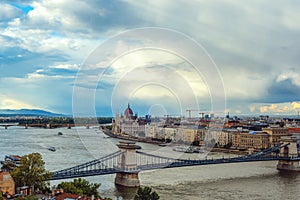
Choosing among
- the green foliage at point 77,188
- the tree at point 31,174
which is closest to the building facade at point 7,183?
the tree at point 31,174

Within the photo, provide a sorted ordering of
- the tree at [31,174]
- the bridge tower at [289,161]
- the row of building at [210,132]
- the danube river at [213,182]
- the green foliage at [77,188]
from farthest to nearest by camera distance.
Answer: the row of building at [210,132] → the bridge tower at [289,161] → the danube river at [213,182] → the tree at [31,174] → the green foliage at [77,188]

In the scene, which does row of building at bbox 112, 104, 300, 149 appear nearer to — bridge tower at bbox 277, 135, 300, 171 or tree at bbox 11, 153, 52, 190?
bridge tower at bbox 277, 135, 300, 171

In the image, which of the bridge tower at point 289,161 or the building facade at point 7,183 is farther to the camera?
the bridge tower at point 289,161

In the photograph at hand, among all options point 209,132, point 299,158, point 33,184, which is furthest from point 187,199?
point 209,132

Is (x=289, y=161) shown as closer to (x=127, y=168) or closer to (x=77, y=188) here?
(x=127, y=168)

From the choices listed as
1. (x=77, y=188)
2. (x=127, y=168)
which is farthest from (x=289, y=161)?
(x=77, y=188)

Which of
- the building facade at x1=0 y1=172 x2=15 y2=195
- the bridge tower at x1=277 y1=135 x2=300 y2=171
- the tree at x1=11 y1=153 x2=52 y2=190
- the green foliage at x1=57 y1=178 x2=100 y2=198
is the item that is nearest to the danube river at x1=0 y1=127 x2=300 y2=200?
the bridge tower at x1=277 y1=135 x2=300 y2=171

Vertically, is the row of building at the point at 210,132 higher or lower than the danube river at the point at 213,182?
higher

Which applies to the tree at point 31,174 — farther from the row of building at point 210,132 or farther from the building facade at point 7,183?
the row of building at point 210,132
